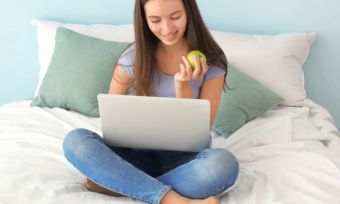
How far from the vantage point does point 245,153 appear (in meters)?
1.53

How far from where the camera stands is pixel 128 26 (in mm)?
2137

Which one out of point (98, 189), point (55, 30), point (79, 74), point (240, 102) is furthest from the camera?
point (55, 30)

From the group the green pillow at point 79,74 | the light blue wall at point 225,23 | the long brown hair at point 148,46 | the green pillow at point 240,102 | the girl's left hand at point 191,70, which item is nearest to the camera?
the girl's left hand at point 191,70

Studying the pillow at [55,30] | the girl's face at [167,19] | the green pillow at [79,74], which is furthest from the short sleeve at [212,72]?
the pillow at [55,30]

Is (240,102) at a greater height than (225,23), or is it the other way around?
(225,23)

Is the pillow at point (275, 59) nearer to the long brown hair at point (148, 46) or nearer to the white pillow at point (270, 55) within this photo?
the white pillow at point (270, 55)

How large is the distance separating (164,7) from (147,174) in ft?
1.51

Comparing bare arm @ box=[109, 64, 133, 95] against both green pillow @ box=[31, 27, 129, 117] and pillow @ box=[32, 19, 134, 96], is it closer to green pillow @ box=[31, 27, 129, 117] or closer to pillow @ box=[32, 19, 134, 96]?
green pillow @ box=[31, 27, 129, 117]

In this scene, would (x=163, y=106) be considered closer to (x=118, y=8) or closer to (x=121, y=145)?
(x=121, y=145)

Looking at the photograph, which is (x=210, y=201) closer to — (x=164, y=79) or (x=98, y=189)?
(x=98, y=189)

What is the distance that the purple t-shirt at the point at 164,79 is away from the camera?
1479 mm

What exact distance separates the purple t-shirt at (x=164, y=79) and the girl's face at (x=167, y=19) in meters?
0.12

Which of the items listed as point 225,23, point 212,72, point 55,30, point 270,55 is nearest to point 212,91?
point 212,72

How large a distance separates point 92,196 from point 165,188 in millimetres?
193
